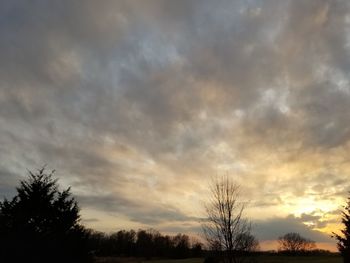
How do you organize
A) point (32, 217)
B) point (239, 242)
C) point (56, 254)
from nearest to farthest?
point (56, 254)
point (239, 242)
point (32, 217)

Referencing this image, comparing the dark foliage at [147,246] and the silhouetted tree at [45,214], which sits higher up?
the dark foliage at [147,246]

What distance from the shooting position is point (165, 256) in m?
136

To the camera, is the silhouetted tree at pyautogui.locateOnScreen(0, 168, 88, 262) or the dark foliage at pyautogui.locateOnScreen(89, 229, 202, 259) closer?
the silhouetted tree at pyautogui.locateOnScreen(0, 168, 88, 262)

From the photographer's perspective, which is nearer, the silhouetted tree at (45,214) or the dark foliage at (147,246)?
the silhouetted tree at (45,214)

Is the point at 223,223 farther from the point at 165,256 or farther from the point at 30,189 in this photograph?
the point at 165,256

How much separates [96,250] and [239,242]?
17193 millimetres

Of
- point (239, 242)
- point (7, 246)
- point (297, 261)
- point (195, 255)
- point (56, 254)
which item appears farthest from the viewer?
point (195, 255)

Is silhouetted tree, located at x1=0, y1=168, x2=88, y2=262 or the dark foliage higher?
the dark foliage

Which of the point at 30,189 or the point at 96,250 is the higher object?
the point at 30,189

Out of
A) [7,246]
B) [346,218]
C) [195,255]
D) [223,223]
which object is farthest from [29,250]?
[195,255]

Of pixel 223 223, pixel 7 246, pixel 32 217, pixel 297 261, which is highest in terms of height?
pixel 297 261

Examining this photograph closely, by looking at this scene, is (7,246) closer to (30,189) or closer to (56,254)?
(56,254)

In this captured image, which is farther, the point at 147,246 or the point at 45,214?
the point at 147,246

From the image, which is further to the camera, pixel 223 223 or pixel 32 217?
pixel 32 217
